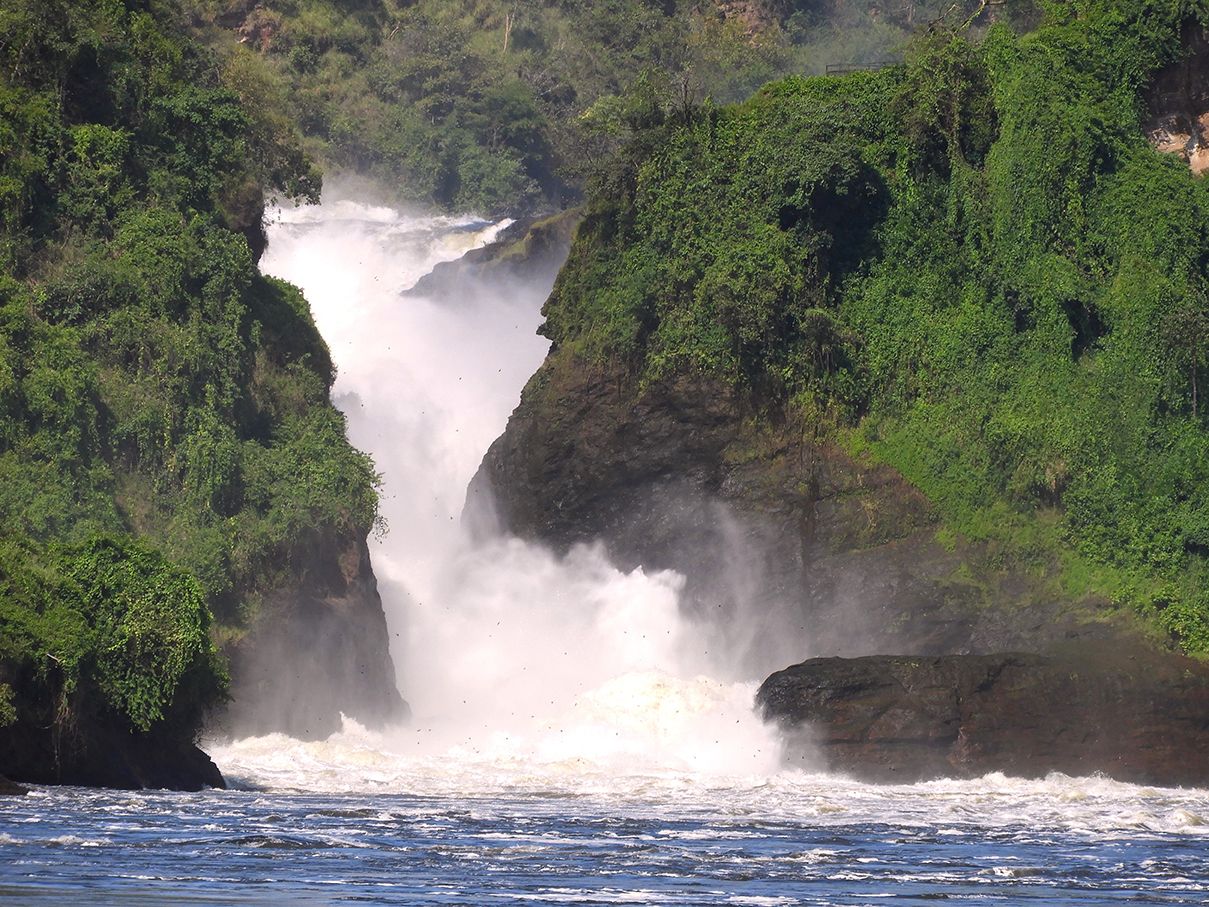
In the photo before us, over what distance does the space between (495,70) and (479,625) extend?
56630 millimetres

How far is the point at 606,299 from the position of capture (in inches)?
1791

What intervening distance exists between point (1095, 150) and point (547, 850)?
27.6 m

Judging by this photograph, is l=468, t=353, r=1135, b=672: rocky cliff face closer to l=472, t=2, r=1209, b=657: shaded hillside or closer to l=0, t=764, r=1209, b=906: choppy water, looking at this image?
l=472, t=2, r=1209, b=657: shaded hillside

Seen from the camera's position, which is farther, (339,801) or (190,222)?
(190,222)

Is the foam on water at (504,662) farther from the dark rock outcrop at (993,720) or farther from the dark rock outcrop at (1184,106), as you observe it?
the dark rock outcrop at (1184,106)

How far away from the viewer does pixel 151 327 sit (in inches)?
1612

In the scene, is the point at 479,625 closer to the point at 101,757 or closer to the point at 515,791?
the point at 515,791

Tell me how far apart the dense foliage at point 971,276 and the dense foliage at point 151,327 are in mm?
8077

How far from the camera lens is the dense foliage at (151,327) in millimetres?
38469

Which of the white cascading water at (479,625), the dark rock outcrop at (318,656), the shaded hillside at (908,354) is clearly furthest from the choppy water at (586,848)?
the shaded hillside at (908,354)

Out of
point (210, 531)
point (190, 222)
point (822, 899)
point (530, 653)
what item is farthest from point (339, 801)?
point (190, 222)

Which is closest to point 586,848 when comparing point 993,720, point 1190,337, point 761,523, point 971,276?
point 993,720

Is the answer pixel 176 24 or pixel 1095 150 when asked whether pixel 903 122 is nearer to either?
pixel 1095 150

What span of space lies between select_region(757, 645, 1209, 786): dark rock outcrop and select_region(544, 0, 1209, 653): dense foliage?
189 inches
